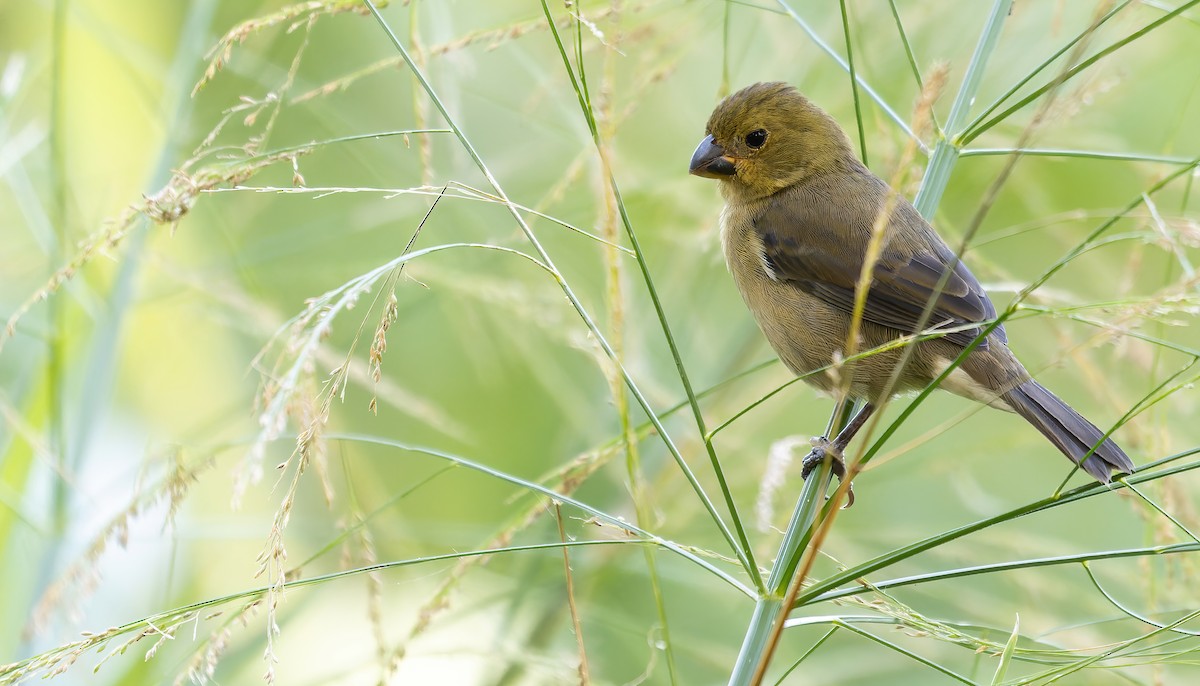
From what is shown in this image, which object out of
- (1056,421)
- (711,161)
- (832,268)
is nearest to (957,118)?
(1056,421)

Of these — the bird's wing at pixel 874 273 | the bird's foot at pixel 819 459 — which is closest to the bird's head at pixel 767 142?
the bird's wing at pixel 874 273

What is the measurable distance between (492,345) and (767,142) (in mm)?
1285

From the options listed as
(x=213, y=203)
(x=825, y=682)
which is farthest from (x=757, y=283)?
(x=213, y=203)

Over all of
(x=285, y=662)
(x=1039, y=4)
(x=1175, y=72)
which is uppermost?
(x=1175, y=72)

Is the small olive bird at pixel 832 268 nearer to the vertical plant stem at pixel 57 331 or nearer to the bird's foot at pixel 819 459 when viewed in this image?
the bird's foot at pixel 819 459

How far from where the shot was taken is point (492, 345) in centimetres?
398

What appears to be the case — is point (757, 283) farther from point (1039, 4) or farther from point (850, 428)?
point (1039, 4)

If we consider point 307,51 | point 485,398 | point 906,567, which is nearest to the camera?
point 906,567

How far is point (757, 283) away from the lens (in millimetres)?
3123

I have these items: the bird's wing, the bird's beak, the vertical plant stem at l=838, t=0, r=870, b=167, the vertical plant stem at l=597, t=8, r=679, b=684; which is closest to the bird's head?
the bird's beak

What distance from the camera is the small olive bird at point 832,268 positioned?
8.79ft

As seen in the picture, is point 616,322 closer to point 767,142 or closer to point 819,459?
point 819,459

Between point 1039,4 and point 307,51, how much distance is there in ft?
11.1

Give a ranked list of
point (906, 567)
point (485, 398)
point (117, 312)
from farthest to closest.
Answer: point (485, 398), point (906, 567), point (117, 312)
